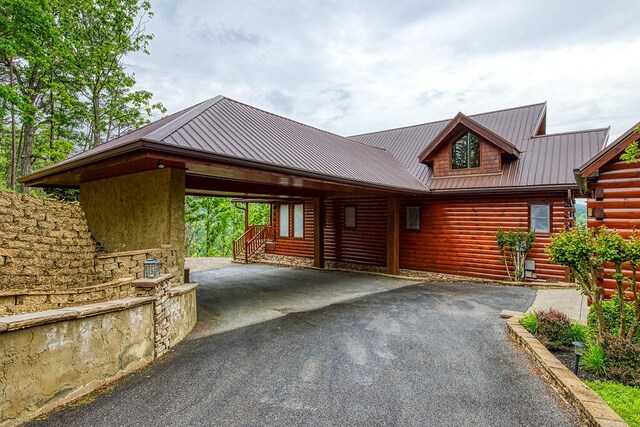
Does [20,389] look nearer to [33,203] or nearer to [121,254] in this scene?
[121,254]

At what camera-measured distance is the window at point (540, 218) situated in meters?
10.0

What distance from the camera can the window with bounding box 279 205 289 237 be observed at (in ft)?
53.0

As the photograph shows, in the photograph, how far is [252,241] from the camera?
16.7 meters

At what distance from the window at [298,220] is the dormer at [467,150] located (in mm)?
6014

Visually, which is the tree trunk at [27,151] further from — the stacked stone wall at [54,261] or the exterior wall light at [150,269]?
the exterior wall light at [150,269]

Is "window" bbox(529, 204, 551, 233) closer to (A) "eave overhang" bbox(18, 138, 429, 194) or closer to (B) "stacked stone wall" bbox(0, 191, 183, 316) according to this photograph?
(A) "eave overhang" bbox(18, 138, 429, 194)

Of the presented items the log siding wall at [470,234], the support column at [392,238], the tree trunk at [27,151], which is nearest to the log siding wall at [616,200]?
the log siding wall at [470,234]

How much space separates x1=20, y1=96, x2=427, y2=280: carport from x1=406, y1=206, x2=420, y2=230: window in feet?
8.61

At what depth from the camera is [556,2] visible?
1012 cm

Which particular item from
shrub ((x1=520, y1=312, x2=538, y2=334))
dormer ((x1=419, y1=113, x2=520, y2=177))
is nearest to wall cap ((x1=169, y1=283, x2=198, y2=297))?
shrub ((x1=520, y1=312, x2=538, y2=334))

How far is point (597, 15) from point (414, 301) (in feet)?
34.9

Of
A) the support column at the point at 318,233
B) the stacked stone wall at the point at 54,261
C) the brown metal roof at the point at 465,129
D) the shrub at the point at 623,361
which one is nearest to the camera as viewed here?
the shrub at the point at 623,361

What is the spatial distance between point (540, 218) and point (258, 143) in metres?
8.94

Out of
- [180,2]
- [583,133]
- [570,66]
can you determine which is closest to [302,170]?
[583,133]
